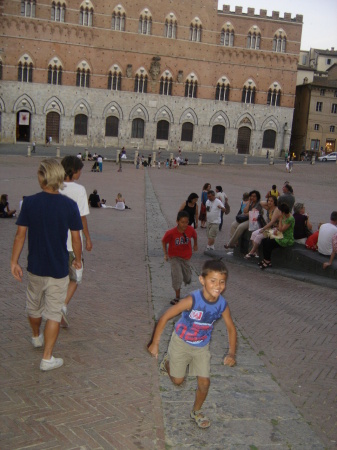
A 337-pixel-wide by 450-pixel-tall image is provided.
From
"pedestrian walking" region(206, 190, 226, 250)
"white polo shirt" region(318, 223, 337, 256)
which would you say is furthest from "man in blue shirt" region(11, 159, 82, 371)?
"pedestrian walking" region(206, 190, 226, 250)

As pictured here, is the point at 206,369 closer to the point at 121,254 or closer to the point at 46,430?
the point at 46,430

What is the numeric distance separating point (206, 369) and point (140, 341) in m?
1.97

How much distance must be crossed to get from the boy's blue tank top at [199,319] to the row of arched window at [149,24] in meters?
53.6

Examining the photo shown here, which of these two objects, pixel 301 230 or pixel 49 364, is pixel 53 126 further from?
pixel 49 364

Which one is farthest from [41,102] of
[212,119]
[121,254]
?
[121,254]

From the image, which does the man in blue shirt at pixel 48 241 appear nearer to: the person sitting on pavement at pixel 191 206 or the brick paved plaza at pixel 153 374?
the brick paved plaza at pixel 153 374

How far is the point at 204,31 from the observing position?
5619 centimetres

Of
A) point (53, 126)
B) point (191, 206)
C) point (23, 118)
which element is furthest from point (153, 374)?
point (53, 126)

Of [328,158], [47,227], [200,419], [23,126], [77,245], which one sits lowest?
[200,419]

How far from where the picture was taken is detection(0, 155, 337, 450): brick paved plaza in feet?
13.8

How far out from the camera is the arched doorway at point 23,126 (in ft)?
172

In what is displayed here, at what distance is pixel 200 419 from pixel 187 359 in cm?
51

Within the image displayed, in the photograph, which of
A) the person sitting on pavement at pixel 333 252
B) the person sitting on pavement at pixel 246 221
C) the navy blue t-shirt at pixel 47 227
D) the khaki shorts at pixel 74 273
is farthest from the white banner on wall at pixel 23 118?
the navy blue t-shirt at pixel 47 227

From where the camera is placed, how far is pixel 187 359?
170 inches
